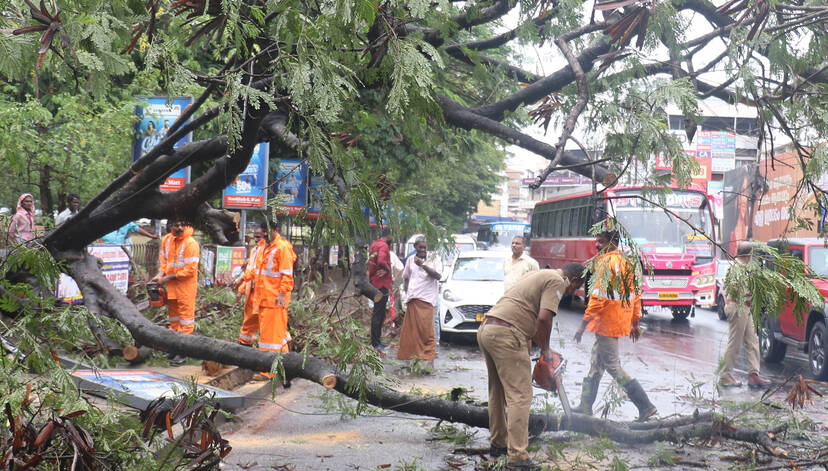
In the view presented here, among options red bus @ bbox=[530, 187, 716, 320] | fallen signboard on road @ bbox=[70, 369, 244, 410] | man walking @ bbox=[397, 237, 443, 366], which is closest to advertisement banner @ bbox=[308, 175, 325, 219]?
fallen signboard on road @ bbox=[70, 369, 244, 410]

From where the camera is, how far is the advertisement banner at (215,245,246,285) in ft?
45.1

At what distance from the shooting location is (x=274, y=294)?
8.70 m

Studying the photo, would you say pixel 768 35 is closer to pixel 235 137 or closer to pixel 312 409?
pixel 235 137

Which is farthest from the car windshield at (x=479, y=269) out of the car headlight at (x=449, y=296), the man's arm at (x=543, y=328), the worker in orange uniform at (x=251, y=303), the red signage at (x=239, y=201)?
the man's arm at (x=543, y=328)

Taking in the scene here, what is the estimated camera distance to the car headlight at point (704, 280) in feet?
58.9

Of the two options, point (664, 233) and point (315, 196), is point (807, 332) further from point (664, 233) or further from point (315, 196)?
point (315, 196)

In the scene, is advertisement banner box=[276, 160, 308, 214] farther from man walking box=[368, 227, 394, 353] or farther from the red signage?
the red signage

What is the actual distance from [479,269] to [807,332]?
5851mm

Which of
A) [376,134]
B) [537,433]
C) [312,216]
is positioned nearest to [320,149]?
[312,216]

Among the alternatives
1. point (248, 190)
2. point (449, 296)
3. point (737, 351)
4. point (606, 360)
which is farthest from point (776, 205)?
point (606, 360)

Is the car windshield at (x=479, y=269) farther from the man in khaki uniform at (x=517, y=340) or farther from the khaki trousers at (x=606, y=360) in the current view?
the man in khaki uniform at (x=517, y=340)

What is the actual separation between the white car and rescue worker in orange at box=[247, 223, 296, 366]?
504 centimetres

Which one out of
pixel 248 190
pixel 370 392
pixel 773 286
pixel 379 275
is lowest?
pixel 370 392

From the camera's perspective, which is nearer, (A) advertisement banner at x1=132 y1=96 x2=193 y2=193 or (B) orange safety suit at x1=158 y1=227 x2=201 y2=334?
(B) orange safety suit at x1=158 y1=227 x2=201 y2=334
